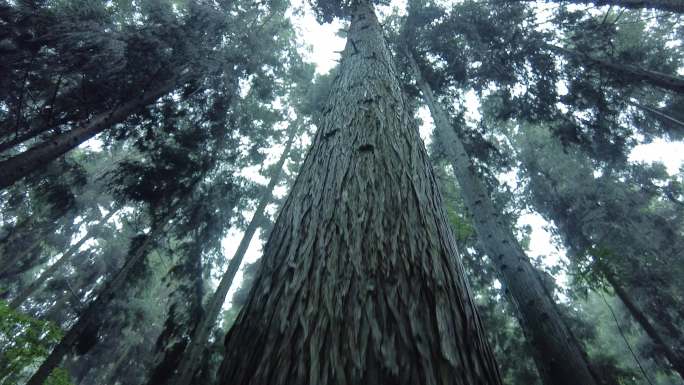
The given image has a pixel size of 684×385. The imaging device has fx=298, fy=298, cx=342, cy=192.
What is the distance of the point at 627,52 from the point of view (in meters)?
9.96

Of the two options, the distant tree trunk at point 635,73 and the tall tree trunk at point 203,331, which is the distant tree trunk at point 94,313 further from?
the distant tree trunk at point 635,73

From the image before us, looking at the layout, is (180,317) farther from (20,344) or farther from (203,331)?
(20,344)

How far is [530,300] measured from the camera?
4422 millimetres

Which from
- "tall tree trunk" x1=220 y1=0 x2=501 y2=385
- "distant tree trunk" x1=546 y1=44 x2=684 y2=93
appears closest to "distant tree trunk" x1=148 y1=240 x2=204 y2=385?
"tall tree trunk" x1=220 y1=0 x2=501 y2=385

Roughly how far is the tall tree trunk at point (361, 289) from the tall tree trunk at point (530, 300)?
3.62 m

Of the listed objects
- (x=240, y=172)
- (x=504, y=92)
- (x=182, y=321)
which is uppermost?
(x=504, y=92)

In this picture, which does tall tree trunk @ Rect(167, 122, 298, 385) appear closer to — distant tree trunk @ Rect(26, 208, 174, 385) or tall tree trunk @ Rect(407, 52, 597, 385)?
distant tree trunk @ Rect(26, 208, 174, 385)

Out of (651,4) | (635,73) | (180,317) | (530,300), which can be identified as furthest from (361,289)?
(635,73)

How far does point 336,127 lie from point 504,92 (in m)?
10.1

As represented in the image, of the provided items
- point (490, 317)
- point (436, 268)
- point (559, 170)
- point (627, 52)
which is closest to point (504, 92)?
point (627, 52)

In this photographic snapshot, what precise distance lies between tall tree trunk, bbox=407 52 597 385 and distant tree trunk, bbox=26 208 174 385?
888 cm

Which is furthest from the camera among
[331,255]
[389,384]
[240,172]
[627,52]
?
[240,172]

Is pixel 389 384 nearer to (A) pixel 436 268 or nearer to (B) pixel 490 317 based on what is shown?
(A) pixel 436 268

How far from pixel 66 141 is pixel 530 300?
30.8 feet
